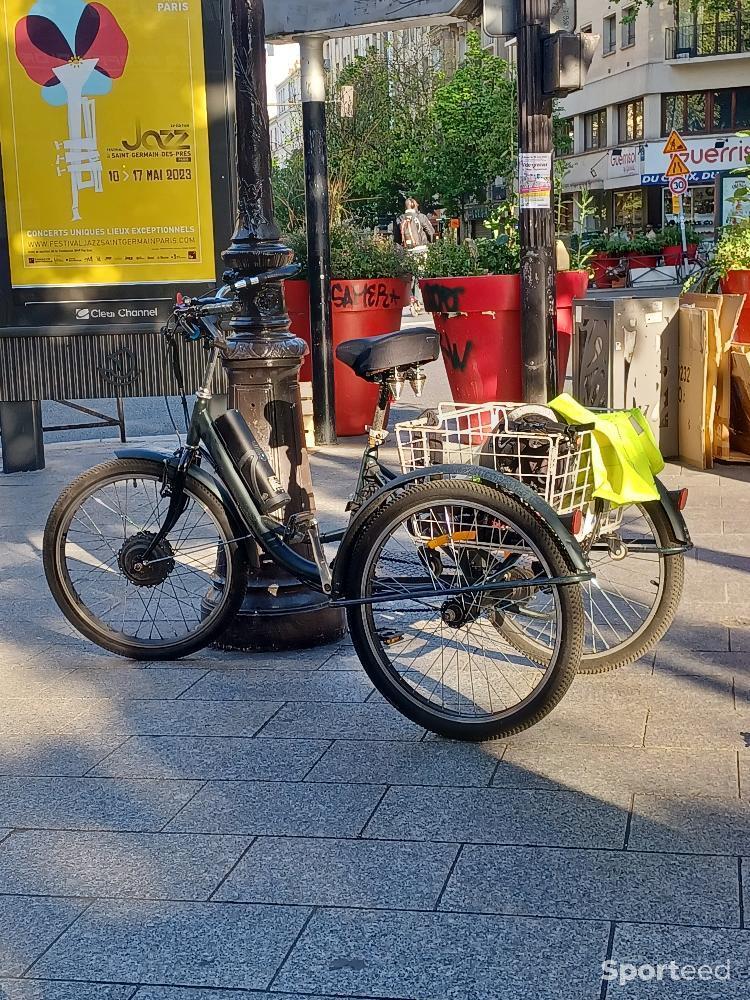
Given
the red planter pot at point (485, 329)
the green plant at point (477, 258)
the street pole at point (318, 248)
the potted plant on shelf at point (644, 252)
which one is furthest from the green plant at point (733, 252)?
the potted plant on shelf at point (644, 252)

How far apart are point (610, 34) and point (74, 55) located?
51.4 meters

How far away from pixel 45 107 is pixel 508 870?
634 centimetres

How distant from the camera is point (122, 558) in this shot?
16.7 ft

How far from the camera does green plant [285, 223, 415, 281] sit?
420 inches

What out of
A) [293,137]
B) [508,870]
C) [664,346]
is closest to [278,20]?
[664,346]

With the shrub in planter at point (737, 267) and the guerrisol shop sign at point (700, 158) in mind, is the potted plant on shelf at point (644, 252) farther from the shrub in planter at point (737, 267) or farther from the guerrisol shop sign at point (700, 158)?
the shrub in planter at point (737, 267)

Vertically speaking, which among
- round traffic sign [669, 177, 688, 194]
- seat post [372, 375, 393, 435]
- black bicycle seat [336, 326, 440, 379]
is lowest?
seat post [372, 375, 393, 435]

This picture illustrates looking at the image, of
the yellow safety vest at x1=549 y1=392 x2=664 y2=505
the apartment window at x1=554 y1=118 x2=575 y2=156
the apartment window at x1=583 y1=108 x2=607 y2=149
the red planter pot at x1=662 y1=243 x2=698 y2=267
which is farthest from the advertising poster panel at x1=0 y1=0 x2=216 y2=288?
the apartment window at x1=583 y1=108 x2=607 y2=149

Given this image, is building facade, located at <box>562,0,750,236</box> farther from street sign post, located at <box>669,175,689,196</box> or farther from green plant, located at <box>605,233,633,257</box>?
street sign post, located at <box>669,175,689,196</box>

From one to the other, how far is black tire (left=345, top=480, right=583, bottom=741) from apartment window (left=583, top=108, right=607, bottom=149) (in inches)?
2181

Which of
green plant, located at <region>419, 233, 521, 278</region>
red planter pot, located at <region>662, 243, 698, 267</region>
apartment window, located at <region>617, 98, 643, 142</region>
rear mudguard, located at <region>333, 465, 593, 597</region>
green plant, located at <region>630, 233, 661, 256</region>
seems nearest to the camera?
rear mudguard, located at <region>333, 465, 593, 597</region>

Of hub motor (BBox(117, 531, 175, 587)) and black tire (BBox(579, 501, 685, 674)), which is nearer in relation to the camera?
black tire (BBox(579, 501, 685, 674))

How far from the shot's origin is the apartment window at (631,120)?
53.9 m

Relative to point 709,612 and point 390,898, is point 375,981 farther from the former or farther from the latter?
point 709,612
